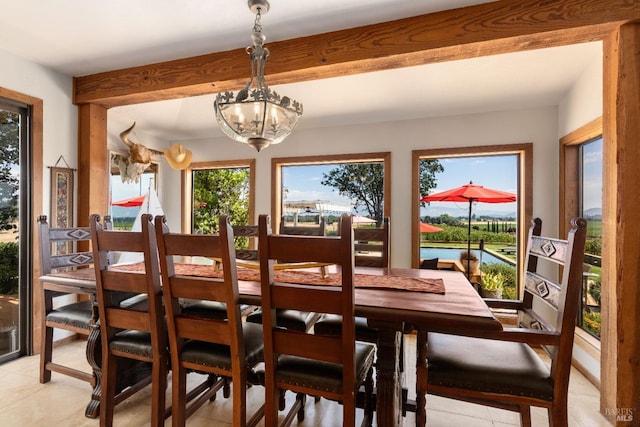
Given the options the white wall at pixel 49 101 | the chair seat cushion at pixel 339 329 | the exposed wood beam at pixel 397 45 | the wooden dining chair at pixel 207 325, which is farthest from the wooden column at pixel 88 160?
the chair seat cushion at pixel 339 329

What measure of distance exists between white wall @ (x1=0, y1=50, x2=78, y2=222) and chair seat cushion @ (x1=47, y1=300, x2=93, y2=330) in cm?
109

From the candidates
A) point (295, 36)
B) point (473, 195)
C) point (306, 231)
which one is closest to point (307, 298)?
point (306, 231)

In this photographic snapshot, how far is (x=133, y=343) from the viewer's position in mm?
1776

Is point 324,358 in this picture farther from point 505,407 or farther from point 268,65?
point 268,65

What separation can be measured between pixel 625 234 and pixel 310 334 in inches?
75.5

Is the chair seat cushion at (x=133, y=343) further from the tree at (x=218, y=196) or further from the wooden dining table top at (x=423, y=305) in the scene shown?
the tree at (x=218, y=196)

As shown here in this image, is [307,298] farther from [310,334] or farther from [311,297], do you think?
[310,334]

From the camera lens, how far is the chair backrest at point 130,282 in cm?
162

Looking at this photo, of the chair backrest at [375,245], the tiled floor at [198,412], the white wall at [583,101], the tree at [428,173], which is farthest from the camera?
the tree at [428,173]

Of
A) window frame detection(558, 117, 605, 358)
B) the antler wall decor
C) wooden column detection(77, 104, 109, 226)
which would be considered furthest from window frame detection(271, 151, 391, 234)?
wooden column detection(77, 104, 109, 226)

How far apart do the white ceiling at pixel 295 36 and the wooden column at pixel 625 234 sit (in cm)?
70

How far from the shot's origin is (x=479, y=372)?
142cm

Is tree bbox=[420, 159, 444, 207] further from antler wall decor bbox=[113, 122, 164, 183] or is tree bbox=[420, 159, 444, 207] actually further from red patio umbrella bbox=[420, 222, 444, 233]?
antler wall decor bbox=[113, 122, 164, 183]

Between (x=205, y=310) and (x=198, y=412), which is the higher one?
(x=205, y=310)
